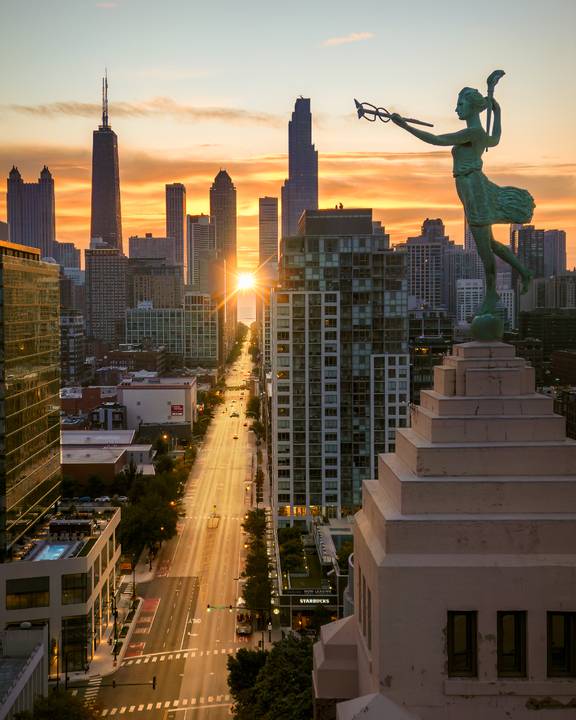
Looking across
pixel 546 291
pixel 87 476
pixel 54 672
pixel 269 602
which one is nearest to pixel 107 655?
pixel 54 672

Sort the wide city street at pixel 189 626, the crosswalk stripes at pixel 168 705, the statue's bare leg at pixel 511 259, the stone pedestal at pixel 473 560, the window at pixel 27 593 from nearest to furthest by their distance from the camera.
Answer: the stone pedestal at pixel 473 560 → the statue's bare leg at pixel 511 259 → the crosswalk stripes at pixel 168 705 → the wide city street at pixel 189 626 → the window at pixel 27 593

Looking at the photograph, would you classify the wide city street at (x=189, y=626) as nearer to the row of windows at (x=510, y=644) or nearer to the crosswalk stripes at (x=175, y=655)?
the crosswalk stripes at (x=175, y=655)

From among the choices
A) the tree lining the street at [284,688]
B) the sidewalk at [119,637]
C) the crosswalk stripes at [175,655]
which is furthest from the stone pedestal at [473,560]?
the sidewalk at [119,637]

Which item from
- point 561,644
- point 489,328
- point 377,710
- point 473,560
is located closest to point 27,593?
point 377,710

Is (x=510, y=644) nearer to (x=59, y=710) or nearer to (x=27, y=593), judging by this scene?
(x=59, y=710)

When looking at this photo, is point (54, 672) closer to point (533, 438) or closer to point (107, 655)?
point (107, 655)

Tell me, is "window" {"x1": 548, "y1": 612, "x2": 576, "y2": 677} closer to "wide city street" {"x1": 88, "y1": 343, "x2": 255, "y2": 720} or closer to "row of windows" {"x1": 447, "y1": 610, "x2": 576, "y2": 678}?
"row of windows" {"x1": 447, "y1": 610, "x2": 576, "y2": 678}
